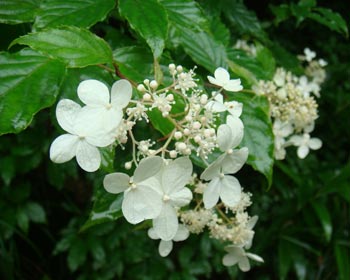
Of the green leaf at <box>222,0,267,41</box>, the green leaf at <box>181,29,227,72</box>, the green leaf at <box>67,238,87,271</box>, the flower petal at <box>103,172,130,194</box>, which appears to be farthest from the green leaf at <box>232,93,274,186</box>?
the green leaf at <box>67,238,87,271</box>

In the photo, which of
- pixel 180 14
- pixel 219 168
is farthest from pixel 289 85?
pixel 219 168

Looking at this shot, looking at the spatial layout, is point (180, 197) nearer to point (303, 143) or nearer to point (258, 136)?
point (258, 136)

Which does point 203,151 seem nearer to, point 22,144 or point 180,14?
point 180,14

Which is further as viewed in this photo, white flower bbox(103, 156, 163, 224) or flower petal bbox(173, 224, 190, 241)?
flower petal bbox(173, 224, 190, 241)

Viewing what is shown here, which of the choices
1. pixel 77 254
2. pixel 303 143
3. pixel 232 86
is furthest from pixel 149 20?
pixel 77 254

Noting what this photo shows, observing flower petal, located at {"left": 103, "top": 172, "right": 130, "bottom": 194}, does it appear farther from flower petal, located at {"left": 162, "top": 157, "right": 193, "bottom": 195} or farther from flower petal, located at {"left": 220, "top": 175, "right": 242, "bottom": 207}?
flower petal, located at {"left": 220, "top": 175, "right": 242, "bottom": 207}

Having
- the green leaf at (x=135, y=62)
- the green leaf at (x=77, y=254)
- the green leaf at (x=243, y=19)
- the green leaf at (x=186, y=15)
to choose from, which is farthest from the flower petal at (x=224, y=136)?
the green leaf at (x=77, y=254)
